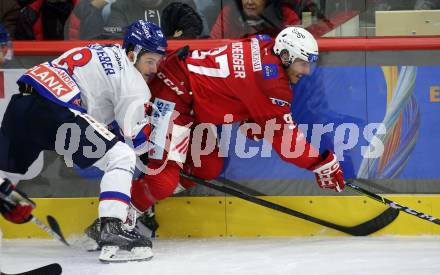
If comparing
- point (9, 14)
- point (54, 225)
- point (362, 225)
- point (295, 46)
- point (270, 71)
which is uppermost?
point (9, 14)

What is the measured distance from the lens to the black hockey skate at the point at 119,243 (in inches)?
158

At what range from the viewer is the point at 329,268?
395cm

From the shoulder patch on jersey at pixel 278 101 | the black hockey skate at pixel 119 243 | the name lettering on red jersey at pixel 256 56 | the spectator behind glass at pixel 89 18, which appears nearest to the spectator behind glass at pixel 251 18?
Result: the name lettering on red jersey at pixel 256 56

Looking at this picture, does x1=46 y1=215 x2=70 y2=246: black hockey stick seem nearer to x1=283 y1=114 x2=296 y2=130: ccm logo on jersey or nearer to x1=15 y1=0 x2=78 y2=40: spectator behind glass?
x1=15 y1=0 x2=78 y2=40: spectator behind glass

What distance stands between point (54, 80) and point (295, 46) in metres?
1.23

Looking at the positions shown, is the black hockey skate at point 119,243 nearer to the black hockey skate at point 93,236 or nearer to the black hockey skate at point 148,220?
the black hockey skate at point 93,236

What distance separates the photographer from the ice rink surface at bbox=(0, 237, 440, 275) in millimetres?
3938

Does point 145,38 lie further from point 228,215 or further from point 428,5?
point 428,5

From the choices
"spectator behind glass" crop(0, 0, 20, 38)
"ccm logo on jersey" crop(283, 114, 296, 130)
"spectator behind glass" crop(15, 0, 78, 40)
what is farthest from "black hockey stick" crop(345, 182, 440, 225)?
"spectator behind glass" crop(0, 0, 20, 38)

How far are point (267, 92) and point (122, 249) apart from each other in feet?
3.54

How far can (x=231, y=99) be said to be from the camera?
14.8ft

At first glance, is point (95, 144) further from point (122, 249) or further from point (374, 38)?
point (374, 38)

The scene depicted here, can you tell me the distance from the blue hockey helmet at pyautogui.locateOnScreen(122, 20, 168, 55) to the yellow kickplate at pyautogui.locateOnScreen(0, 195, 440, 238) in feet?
2.97

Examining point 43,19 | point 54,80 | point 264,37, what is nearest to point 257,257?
point 264,37
